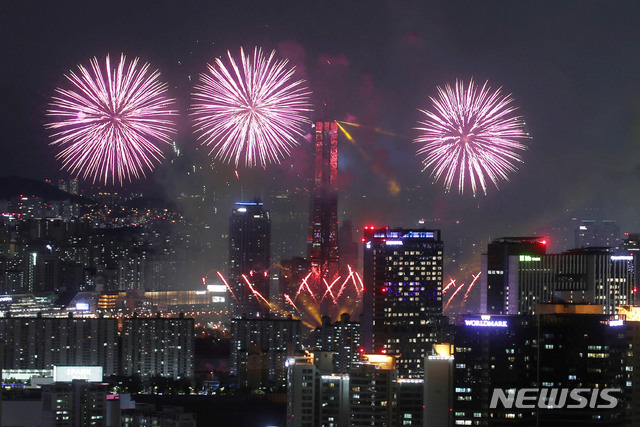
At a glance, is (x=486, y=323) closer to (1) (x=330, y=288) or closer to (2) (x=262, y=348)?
(1) (x=330, y=288)

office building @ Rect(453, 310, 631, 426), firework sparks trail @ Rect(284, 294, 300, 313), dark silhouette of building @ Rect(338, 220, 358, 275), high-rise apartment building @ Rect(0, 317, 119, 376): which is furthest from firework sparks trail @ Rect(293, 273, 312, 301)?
office building @ Rect(453, 310, 631, 426)

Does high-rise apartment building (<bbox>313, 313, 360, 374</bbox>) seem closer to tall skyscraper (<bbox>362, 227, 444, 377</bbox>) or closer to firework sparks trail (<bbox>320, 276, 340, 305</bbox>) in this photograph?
tall skyscraper (<bbox>362, 227, 444, 377</bbox>)

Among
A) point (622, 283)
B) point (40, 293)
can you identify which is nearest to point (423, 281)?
point (622, 283)

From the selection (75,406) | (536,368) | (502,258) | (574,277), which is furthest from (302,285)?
(536,368)

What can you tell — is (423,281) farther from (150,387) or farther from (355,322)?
(150,387)

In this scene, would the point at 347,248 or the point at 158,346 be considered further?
the point at 158,346

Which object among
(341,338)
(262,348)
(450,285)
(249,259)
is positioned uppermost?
(249,259)
